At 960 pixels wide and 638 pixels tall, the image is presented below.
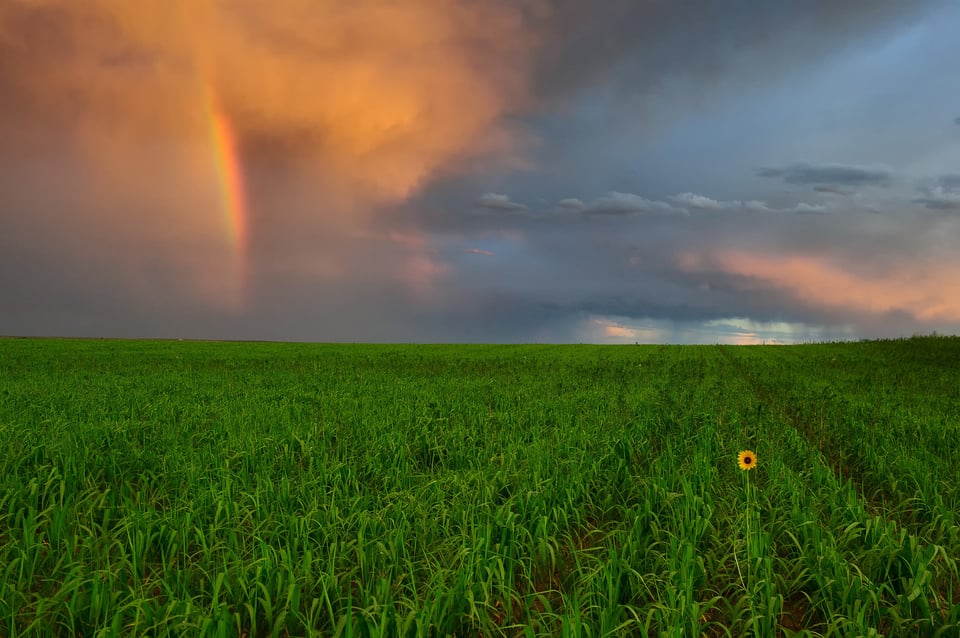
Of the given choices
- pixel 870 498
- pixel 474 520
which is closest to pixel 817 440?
pixel 870 498

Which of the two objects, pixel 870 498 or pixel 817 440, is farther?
pixel 817 440

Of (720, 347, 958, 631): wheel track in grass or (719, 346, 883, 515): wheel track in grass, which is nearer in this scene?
(720, 347, 958, 631): wheel track in grass

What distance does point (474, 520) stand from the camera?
5531 mm

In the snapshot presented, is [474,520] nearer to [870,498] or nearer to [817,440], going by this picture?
[870,498]

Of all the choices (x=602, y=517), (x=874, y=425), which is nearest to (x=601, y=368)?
(x=874, y=425)

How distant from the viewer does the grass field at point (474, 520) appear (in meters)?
4.00

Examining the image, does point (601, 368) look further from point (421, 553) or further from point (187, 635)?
point (187, 635)

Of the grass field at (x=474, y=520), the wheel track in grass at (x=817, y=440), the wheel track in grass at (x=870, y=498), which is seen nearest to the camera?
the grass field at (x=474, y=520)

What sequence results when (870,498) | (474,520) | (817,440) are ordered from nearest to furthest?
(474,520)
(870,498)
(817,440)

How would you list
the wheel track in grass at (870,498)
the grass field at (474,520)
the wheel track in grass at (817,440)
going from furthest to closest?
1. the wheel track in grass at (817,440)
2. the wheel track in grass at (870,498)
3. the grass field at (474,520)

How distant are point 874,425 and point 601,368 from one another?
14978mm

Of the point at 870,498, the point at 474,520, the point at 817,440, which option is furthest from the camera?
the point at 817,440

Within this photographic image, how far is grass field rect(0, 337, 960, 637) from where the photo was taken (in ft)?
13.1

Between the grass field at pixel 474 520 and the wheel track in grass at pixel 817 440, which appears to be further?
the wheel track in grass at pixel 817 440
